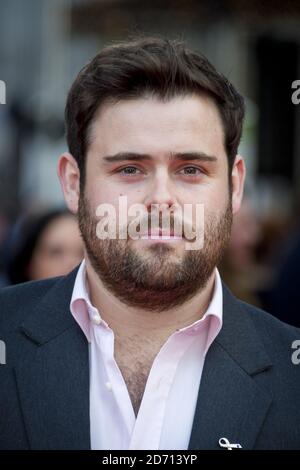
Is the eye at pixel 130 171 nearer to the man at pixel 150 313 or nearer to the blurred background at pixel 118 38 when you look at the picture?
the man at pixel 150 313

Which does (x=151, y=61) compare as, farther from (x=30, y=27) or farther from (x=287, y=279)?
(x=30, y=27)

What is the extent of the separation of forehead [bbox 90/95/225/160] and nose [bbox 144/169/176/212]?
77mm

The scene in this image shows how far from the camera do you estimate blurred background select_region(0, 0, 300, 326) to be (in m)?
9.71

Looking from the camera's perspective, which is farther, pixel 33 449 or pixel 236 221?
pixel 236 221

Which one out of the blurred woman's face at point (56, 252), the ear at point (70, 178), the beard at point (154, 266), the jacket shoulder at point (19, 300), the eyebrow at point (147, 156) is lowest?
the blurred woman's face at point (56, 252)

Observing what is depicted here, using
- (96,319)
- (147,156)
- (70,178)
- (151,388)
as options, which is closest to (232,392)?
(151,388)

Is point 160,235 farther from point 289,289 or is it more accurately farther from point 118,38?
point 118,38

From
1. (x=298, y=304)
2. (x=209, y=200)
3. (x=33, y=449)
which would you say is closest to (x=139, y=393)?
(x=33, y=449)

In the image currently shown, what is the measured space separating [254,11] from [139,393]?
8660 millimetres

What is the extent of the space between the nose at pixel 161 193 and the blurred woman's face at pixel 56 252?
2.15 meters

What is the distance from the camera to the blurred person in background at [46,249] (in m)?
4.81

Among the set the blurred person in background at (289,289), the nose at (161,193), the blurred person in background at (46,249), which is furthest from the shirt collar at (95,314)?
the blurred person in background at (289,289)

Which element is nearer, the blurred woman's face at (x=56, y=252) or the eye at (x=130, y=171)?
the eye at (x=130, y=171)
